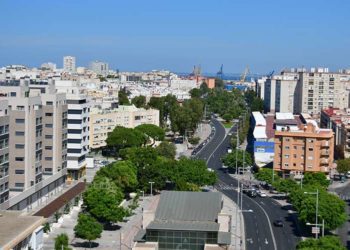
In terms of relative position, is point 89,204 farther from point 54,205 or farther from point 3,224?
point 3,224

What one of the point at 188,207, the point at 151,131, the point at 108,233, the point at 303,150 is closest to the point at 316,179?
the point at 303,150

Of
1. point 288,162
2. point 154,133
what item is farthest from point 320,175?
point 154,133

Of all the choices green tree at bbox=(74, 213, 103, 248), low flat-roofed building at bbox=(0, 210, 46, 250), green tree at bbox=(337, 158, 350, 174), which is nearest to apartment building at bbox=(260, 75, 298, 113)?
green tree at bbox=(337, 158, 350, 174)

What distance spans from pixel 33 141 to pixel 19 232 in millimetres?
11710

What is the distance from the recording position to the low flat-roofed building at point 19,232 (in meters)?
16.8

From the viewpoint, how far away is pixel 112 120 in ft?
159

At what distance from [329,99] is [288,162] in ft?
86.0

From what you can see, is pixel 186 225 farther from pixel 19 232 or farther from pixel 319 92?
pixel 319 92

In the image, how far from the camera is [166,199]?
23.7 metres

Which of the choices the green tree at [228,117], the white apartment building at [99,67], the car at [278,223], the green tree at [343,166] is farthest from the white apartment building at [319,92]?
the white apartment building at [99,67]

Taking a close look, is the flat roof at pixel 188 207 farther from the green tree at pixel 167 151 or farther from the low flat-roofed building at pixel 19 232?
the green tree at pixel 167 151

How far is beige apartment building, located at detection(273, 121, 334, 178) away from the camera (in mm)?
37469

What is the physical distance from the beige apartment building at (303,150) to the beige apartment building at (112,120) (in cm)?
1396

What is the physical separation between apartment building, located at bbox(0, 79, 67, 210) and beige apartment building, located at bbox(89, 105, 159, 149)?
14.1 meters
